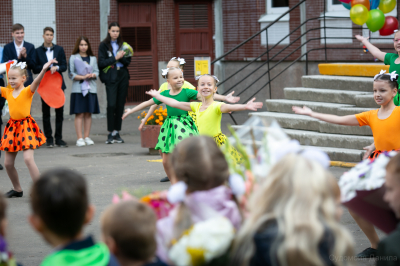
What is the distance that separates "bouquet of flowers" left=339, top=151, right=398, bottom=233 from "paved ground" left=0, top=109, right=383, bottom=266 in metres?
1.29

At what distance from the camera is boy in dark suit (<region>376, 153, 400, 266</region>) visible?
6.80ft

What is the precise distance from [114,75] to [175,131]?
15.5 ft

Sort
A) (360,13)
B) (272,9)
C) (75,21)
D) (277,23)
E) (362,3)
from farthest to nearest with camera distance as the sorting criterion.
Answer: (272,9) → (277,23) → (75,21) → (362,3) → (360,13)

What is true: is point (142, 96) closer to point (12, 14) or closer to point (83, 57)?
point (12, 14)

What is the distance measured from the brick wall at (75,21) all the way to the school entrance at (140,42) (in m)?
0.80

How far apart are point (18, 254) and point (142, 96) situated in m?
11.4

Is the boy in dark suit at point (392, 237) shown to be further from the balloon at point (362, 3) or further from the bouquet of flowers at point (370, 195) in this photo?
the balloon at point (362, 3)

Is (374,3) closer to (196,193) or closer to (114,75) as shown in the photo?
(114,75)

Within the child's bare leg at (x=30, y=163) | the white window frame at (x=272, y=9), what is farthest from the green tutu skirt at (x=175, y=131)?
the white window frame at (x=272, y=9)

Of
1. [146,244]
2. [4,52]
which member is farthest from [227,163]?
[4,52]

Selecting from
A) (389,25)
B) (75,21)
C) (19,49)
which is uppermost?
(75,21)

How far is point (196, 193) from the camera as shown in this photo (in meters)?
2.44

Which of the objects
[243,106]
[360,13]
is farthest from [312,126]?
[243,106]

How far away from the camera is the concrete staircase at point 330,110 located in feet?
27.9
